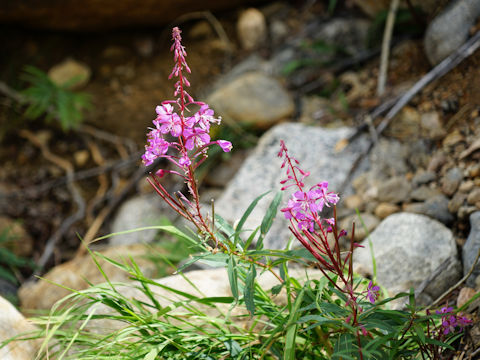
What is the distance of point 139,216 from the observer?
3.30 m

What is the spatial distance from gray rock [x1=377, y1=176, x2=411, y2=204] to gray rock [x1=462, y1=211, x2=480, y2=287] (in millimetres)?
423

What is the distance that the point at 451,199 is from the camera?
202 cm

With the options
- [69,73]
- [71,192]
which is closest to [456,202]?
[71,192]

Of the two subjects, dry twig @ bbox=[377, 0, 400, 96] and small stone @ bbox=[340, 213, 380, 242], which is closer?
small stone @ bbox=[340, 213, 380, 242]

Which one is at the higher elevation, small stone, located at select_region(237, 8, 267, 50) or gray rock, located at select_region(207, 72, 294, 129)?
small stone, located at select_region(237, 8, 267, 50)

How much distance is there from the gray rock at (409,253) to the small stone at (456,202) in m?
0.10

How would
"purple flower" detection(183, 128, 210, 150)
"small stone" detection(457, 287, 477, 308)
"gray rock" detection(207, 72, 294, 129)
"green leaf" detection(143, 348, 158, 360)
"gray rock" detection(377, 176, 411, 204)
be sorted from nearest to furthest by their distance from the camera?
"purple flower" detection(183, 128, 210, 150) → "green leaf" detection(143, 348, 158, 360) → "small stone" detection(457, 287, 477, 308) → "gray rock" detection(377, 176, 411, 204) → "gray rock" detection(207, 72, 294, 129)

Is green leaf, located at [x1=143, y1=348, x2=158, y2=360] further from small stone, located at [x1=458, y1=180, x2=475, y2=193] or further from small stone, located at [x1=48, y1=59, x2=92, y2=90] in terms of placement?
small stone, located at [x1=48, y1=59, x2=92, y2=90]

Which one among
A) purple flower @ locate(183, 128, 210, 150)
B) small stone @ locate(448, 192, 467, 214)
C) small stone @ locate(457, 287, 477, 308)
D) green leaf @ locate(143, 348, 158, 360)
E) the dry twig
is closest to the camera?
purple flower @ locate(183, 128, 210, 150)

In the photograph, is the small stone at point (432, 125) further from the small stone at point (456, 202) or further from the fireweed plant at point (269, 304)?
the fireweed plant at point (269, 304)

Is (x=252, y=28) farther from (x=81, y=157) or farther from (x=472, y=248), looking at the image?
(x=472, y=248)

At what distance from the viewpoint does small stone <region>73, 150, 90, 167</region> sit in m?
3.74

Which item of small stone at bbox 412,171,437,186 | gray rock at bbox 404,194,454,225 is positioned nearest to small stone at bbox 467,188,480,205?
gray rock at bbox 404,194,454,225

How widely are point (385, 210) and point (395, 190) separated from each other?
0.12 m
